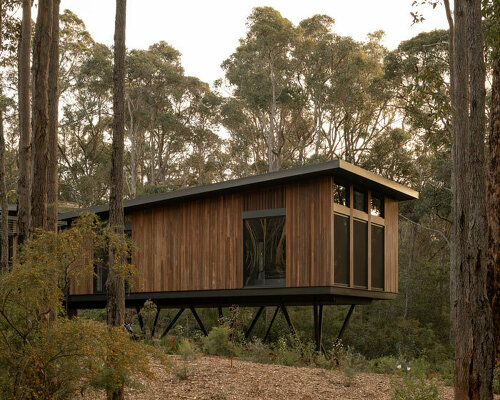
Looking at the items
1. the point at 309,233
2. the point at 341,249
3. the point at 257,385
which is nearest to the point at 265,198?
the point at 309,233

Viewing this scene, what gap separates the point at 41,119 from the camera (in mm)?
8820

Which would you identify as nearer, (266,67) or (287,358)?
(287,358)

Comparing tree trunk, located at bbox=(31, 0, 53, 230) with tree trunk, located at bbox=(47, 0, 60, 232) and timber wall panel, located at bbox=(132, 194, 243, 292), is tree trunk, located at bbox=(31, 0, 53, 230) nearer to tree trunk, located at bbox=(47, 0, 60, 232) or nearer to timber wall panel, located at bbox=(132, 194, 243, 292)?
tree trunk, located at bbox=(47, 0, 60, 232)

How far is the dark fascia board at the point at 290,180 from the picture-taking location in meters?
12.4

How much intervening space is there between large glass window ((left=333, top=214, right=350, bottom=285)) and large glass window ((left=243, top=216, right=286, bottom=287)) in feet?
3.57

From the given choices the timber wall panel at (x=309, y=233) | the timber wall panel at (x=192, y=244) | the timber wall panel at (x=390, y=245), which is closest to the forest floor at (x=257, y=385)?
the timber wall panel at (x=309, y=233)

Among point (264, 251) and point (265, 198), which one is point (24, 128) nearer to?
point (265, 198)

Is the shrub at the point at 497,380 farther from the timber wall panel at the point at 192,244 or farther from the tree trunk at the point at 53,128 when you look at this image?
the tree trunk at the point at 53,128

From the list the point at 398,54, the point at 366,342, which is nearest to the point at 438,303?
the point at 366,342

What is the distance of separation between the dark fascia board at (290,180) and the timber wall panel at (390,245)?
0.31 metres

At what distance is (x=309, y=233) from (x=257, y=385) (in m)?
4.31

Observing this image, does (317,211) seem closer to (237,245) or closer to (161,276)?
(237,245)

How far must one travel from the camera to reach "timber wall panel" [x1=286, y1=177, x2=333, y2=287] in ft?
41.2

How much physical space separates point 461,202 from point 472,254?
634mm
